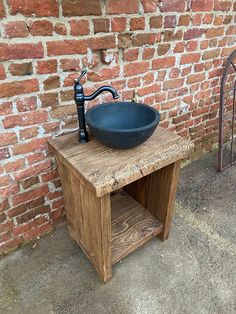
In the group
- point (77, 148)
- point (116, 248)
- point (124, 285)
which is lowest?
point (124, 285)

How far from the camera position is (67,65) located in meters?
1.25

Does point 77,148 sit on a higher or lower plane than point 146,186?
higher

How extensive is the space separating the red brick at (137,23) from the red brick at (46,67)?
0.48 meters

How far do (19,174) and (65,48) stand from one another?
663mm

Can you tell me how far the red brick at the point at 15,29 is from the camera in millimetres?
1036

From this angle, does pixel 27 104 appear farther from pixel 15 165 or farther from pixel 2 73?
pixel 15 165

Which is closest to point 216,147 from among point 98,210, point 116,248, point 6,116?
point 116,248

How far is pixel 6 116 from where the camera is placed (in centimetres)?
118

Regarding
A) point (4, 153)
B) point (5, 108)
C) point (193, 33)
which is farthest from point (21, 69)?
point (193, 33)

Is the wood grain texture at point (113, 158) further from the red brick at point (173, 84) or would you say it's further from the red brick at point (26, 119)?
the red brick at point (173, 84)

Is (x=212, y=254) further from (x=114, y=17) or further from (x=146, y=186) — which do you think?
(x=114, y=17)

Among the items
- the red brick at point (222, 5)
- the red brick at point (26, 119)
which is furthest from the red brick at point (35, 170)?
the red brick at point (222, 5)

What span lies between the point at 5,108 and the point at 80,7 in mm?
562

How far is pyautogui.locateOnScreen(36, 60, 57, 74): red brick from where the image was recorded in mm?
1169
